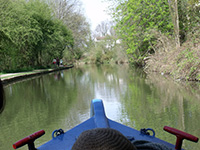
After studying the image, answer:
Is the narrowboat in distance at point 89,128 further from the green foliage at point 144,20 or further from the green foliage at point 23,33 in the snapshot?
the green foliage at point 23,33

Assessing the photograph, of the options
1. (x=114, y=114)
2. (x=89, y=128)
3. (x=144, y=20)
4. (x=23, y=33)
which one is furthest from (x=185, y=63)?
(x=23, y=33)

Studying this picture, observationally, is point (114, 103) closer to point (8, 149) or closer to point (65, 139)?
point (8, 149)

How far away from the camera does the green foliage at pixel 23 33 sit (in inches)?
673

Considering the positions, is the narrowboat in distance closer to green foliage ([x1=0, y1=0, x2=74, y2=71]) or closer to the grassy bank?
the grassy bank

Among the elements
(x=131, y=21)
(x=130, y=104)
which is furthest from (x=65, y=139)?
(x=131, y=21)

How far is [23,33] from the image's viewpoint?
62.1 ft

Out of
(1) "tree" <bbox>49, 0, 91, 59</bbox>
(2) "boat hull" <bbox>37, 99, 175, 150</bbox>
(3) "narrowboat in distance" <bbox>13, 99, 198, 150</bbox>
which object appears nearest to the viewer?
(3) "narrowboat in distance" <bbox>13, 99, 198, 150</bbox>

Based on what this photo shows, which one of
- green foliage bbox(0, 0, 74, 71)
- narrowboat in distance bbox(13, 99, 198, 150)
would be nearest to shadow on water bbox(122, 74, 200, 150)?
narrowboat in distance bbox(13, 99, 198, 150)

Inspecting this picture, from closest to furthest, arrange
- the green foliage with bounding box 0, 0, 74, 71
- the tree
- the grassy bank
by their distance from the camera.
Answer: the grassy bank < the green foliage with bounding box 0, 0, 74, 71 < the tree

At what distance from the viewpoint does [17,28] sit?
58.2ft

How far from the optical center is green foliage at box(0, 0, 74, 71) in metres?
17.1

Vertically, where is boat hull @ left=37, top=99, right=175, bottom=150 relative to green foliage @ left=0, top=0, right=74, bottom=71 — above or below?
below

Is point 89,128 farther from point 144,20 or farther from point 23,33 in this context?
point 23,33

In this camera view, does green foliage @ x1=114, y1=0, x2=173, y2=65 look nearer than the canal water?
No
